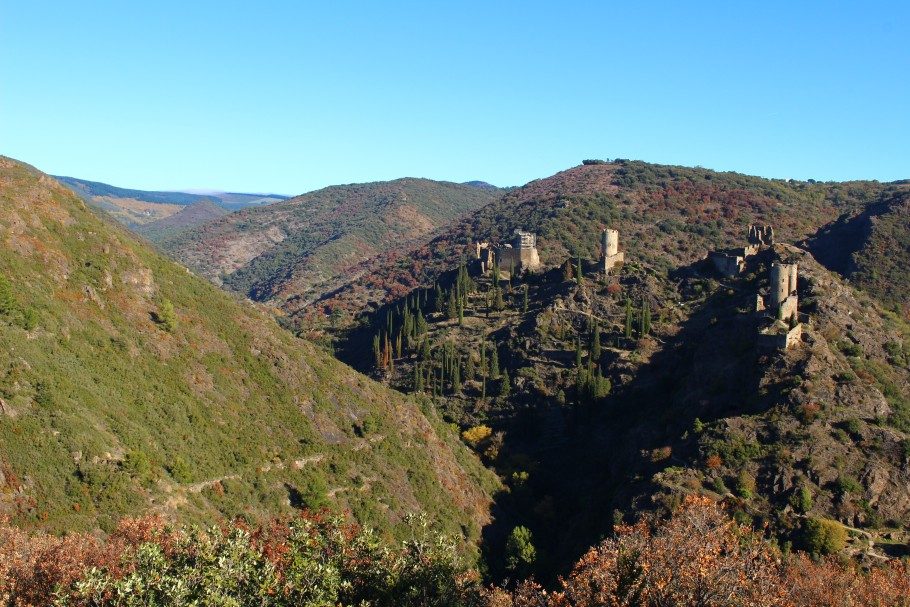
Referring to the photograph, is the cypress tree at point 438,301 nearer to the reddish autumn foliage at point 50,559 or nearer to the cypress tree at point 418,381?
the cypress tree at point 418,381

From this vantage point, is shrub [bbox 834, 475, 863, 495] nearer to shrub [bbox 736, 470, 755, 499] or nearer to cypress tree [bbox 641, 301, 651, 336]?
shrub [bbox 736, 470, 755, 499]

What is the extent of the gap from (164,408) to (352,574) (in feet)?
101

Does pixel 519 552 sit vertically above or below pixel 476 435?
below

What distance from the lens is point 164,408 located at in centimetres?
4950

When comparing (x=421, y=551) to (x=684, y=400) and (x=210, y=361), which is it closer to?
(x=210, y=361)

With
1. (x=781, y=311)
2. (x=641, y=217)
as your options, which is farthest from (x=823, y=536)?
(x=641, y=217)

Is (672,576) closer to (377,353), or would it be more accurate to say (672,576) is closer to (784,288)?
(784,288)

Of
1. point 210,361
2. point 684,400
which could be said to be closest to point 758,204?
point 684,400

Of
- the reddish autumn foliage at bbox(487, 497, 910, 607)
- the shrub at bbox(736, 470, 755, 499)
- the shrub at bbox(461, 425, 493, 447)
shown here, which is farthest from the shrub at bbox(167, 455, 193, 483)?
the shrub at bbox(736, 470, 755, 499)

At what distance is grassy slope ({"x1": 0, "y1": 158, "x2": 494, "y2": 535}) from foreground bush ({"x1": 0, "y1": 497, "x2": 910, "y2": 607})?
1243 cm

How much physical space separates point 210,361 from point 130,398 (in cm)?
1063

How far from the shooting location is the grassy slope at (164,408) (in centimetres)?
3834

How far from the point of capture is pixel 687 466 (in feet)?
177

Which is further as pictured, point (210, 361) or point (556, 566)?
point (210, 361)
